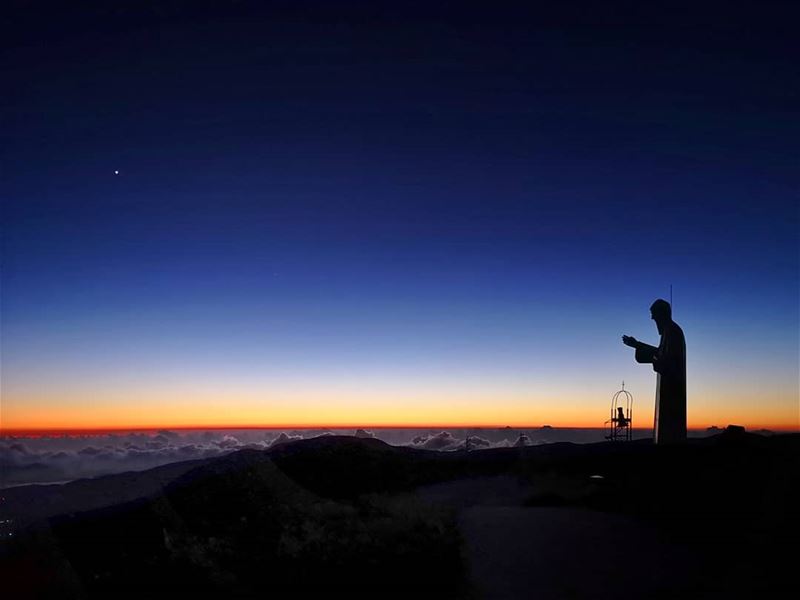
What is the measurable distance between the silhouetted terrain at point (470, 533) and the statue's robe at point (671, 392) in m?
1.07

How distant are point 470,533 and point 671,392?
1193cm

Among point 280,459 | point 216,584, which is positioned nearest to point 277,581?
point 216,584

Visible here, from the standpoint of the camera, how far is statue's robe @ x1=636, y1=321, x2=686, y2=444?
24969mm

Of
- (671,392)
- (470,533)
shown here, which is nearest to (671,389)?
(671,392)

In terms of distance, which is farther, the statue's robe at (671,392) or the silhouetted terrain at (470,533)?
the statue's robe at (671,392)

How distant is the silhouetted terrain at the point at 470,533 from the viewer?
14055 mm

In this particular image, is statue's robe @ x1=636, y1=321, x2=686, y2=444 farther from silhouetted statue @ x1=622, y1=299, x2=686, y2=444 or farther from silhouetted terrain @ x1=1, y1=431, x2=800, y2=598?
silhouetted terrain @ x1=1, y1=431, x2=800, y2=598

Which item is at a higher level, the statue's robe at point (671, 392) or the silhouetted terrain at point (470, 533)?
the statue's robe at point (671, 392)

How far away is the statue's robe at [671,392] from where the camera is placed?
25.0 metres

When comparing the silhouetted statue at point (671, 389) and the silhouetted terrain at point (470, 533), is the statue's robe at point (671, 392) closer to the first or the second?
the silhouetted statue at point (671, 389)

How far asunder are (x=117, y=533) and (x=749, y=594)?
28.1 metres

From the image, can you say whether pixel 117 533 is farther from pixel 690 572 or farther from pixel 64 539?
pixel 690 572

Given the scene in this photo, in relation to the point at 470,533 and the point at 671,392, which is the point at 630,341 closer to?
the point at 671,392

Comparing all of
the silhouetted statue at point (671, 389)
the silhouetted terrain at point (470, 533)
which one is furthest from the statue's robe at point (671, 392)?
the silhouetted terrain at point (470, 533)
